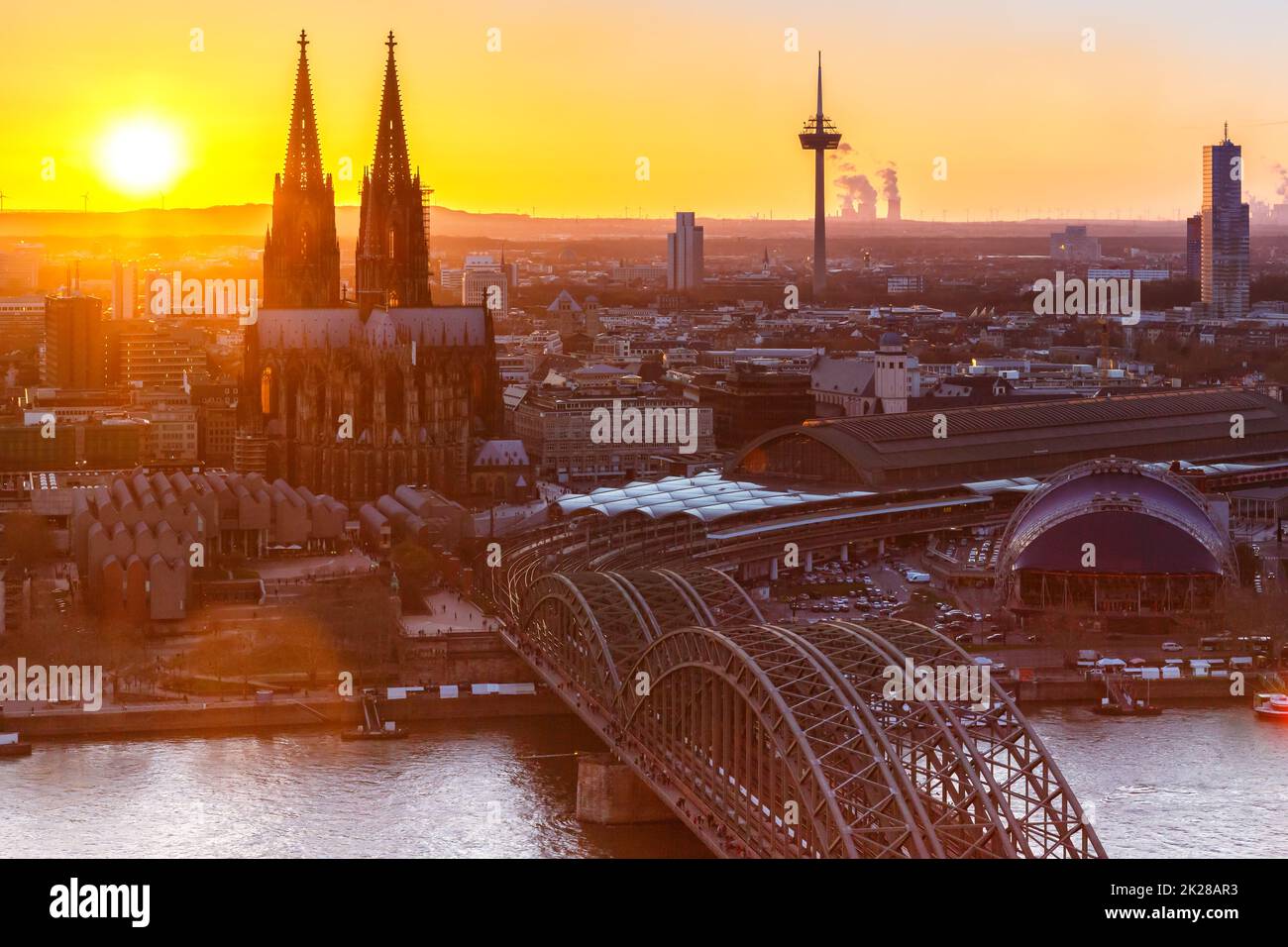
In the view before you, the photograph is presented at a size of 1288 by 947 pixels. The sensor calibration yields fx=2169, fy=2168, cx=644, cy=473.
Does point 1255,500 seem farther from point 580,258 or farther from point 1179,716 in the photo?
point 580,258

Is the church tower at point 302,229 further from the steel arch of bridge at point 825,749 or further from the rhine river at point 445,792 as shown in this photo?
the steel arch of bridge at point 825,749

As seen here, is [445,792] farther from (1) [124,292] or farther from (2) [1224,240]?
(2) [1224,240]

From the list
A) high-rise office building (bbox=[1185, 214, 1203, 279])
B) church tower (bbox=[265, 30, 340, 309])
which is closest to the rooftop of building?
church tower (bbox=[265, 30, 340, 309])

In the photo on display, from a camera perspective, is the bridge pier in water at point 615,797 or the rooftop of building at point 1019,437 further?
the rooftop of building at point 1019,437

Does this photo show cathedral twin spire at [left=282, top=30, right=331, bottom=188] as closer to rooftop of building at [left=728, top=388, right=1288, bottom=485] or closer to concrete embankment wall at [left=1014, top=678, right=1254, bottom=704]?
rooftop of building at [left=728, top=388, right=1288, bottom=485]

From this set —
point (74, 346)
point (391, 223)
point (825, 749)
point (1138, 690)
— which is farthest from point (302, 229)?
point (825, 749)

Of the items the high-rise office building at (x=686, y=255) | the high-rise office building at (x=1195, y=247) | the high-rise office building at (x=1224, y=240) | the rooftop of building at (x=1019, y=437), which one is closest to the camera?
the rooftop of building at (x=1019, y=437)

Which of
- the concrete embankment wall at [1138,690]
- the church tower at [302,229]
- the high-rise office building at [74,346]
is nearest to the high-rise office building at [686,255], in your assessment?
the high-rise office building at [74,346]
